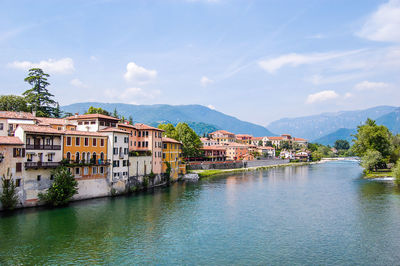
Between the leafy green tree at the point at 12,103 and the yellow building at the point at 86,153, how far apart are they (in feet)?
111

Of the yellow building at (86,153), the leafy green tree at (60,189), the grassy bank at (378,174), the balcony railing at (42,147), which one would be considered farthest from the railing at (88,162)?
the grassy bank at (378,174)

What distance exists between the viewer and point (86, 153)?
51.0m

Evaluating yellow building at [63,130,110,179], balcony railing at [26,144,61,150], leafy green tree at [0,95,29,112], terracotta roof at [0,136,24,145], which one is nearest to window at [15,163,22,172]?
balcony railing at [26,144,61,150]

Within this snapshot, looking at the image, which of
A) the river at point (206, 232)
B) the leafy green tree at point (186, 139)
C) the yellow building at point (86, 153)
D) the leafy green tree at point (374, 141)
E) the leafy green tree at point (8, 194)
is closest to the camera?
the river at point (206, 232)

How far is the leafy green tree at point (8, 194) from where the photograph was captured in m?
39.8

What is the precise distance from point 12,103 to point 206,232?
6138cm

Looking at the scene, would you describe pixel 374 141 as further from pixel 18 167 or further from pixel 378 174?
pixel 18 167

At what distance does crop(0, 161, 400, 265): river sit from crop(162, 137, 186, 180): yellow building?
20477mm

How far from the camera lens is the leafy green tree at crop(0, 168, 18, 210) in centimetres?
3984

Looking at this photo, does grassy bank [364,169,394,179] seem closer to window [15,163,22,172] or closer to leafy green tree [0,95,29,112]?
window [15,163,22,172]

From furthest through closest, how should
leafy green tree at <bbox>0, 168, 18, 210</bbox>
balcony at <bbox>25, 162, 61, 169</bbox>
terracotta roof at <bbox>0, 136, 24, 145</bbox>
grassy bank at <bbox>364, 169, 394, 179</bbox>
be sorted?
grassy bank at <bbox>364, 169, 394, 179</bbox>
balcony at <bbox>25, 162, 61, 169</bbox>
terracotta roof at <bbox>0, 136, 24, 145</bbox>
leafy green tree at <bbox>0, 168, 18, 210</bbox>

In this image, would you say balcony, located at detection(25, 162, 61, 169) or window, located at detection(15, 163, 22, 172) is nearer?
window, located at detection(15, 163, 22, 172)

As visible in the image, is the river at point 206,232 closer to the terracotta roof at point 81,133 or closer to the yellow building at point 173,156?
the terracotta roof at point 81,133

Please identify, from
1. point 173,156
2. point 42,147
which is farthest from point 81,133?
point 173,156
